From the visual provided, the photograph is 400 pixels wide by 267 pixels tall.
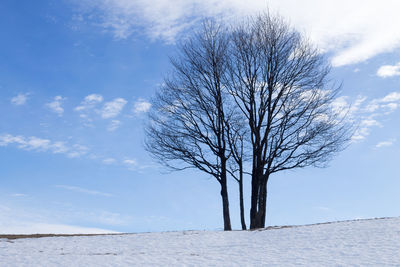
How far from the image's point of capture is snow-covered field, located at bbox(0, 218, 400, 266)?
12711 mm

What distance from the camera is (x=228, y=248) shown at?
15.0 m

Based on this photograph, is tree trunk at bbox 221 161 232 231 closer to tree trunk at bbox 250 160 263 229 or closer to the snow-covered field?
tree trunk at bbox 250 160 263 229

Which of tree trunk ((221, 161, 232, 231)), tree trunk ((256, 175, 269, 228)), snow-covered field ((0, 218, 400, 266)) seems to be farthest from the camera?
tree trunk ((221, 161, 232, 231))

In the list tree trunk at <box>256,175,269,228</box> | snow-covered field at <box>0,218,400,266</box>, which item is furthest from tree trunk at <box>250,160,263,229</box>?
snow-covered field at <box>0,218,400,266</box>

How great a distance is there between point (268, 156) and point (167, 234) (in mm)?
6859

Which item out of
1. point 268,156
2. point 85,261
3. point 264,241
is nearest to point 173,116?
point 268,156

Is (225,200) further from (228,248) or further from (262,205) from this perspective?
(228,248)

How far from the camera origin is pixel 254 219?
69.7 feet

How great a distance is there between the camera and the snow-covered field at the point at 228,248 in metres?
12.7

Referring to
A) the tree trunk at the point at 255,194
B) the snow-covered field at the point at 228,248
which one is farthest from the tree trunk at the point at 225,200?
the snow-covered field at the point at 228,248

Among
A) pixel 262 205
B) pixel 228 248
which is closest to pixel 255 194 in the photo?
pixel 262 205

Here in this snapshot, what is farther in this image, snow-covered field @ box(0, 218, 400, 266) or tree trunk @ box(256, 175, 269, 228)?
tree trunk @ box(256, 175, 269, 228)

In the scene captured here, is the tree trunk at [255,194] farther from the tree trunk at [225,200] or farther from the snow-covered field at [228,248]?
the snow-covered field at [228,248]

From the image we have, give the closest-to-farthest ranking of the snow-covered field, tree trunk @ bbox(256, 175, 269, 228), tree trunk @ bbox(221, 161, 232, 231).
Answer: the snow-covered field
tree trunk @ bbox(256, 175, 269, 228)
tree trunk @ bbox(221, 161, 232, 231)
